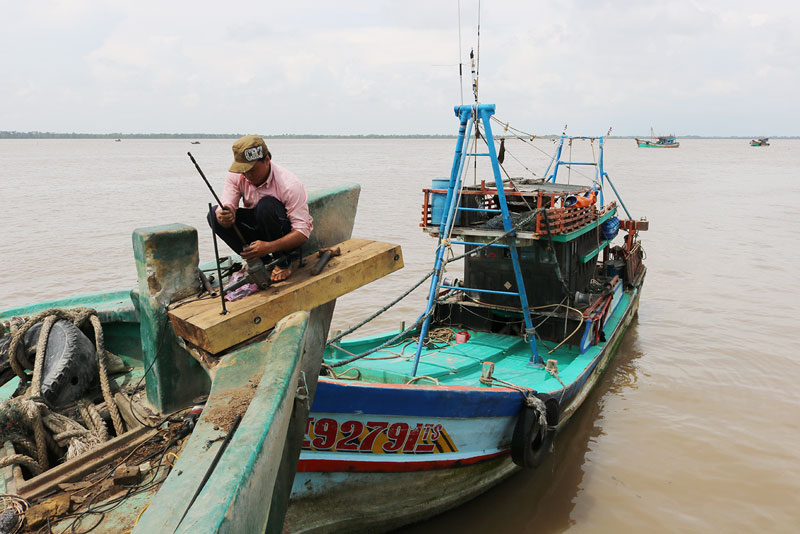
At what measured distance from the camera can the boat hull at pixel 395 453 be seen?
388 cm

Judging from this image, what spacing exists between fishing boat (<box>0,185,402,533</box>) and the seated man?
202 mm

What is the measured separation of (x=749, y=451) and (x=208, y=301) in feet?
20.1

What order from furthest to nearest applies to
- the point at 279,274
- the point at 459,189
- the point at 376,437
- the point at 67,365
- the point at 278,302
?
the point at 459,189 < the point at 376,437 < the point at 67,365 < the point at 279,274 < the point at 278,302

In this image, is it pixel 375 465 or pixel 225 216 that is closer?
pixel 225 216

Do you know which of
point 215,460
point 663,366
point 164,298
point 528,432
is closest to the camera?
point 215,460

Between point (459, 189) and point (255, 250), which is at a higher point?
point (459, 189)

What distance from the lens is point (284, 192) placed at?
338 centimetres

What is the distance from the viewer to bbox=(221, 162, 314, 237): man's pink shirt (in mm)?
3367

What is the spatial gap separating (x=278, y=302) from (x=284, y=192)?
726 mm

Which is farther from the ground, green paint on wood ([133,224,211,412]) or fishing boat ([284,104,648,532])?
green paint on wood ([133,224,211,412])

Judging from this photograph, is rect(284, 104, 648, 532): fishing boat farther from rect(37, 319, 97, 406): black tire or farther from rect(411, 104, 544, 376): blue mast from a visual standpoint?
rect(37, 319, 97, 406): black tire

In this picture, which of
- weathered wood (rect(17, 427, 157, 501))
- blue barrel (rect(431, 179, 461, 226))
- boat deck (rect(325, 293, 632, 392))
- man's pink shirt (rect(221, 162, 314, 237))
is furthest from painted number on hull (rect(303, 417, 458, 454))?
blue barrel (rect(431, 179, 461, 226))

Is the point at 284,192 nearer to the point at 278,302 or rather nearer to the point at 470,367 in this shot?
the point at 278,302

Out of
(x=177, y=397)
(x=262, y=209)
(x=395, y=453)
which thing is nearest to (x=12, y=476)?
(x=177, y=397)
